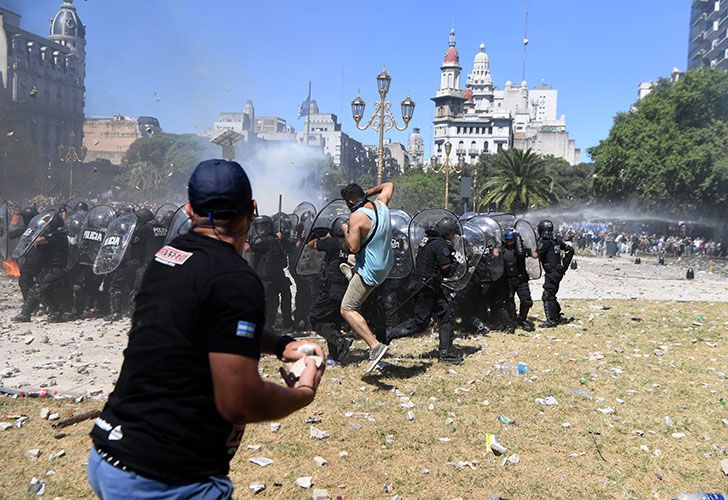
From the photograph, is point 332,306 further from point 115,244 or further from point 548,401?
point 115,244

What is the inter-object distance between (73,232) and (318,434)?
7706 millimetres

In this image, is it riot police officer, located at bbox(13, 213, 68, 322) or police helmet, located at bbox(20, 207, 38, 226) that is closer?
riot police officer, located at bbox(13, 213, 68, 322)

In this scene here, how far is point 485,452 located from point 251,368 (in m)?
3.47

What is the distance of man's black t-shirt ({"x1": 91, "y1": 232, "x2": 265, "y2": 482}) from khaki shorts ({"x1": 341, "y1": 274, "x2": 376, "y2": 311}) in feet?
14.2

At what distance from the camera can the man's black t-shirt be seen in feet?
6.07

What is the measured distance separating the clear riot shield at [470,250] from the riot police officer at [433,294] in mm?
Result: 1352

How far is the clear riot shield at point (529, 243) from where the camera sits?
10.5 meters

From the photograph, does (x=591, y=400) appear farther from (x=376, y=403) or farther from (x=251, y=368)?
(x=251, y=368)

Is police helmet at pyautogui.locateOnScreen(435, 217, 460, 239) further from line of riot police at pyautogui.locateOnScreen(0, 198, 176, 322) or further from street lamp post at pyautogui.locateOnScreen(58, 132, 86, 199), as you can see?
street lamp post at pyautogui.locateOnScreen(58, 132, 86, 199)

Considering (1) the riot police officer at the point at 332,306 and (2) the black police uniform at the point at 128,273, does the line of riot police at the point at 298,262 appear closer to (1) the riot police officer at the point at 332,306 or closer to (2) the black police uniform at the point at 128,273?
(2) the black police uniform at the point at 128,273

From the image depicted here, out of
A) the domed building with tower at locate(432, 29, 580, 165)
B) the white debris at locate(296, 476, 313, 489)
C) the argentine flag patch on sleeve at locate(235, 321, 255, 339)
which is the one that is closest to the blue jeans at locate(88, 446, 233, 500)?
the argentine flag patch on sleeve at locate(235, 321, 255, 339)

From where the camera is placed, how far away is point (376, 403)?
586 centimetres

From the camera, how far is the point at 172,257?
1.98 meters

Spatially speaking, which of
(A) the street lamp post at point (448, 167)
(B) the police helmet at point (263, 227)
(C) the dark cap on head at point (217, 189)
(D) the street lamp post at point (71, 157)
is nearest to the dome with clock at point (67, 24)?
(D) the street lamp post at point (71, 157)
